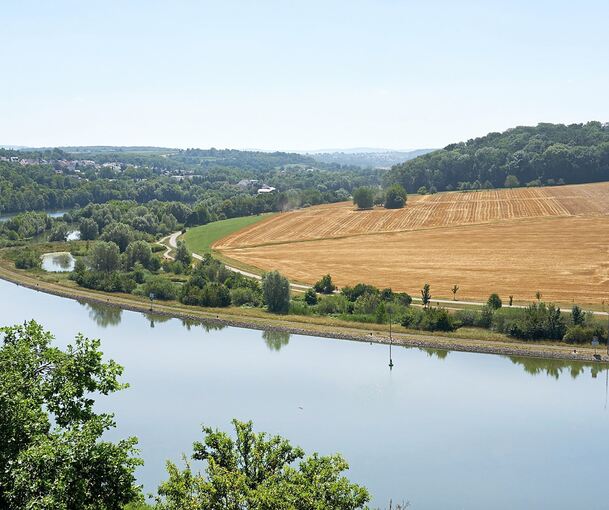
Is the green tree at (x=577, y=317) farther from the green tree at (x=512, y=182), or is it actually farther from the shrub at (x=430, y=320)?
the green tree at (x=512, y=182)

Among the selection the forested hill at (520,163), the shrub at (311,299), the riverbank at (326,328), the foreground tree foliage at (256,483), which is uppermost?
the forested hill at (520,163)

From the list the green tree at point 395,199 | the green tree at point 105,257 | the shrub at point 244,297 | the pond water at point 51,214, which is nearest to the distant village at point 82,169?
the pond water at point 51,214

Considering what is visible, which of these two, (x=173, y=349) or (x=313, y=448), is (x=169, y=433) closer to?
(x=313, y=448)

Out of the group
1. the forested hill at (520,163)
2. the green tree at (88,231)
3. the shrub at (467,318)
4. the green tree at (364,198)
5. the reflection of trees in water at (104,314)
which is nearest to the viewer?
the shrub at (467,318)

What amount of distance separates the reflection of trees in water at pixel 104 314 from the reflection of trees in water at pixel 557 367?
77.2 ft

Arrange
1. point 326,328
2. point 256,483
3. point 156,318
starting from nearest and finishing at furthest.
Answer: point 256,483
point 326,328
point 156,318

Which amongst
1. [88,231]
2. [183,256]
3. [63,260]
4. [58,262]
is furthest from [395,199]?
[58,262]

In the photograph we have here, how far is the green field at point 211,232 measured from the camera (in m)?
68.2

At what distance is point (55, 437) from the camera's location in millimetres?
10586

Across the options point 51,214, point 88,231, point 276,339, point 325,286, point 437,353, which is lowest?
point 276,339

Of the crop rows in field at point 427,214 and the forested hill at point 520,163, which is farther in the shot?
the forested hill at point 520,163

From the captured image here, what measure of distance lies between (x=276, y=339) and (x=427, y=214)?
4180 cm

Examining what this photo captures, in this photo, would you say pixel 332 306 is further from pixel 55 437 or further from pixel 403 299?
pixel 55 437

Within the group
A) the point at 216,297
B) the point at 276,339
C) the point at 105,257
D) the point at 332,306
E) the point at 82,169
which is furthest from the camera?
the point at 82,169
